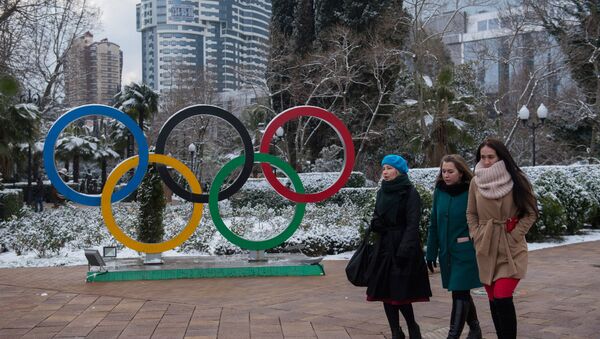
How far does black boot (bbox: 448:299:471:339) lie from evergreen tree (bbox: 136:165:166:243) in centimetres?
629

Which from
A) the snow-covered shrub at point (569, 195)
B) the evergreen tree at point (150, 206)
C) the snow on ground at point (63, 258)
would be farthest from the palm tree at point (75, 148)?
the snow-covered shrub at point (569, 195)

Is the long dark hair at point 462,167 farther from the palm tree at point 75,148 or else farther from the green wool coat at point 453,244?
the palm tree at point 75,148

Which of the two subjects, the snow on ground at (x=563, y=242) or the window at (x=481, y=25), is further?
the window at (x=481, y=25)

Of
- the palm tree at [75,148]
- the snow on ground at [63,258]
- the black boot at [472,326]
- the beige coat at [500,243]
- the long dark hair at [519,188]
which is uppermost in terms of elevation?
the palm tree at [75,148]

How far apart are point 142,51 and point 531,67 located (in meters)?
68.7

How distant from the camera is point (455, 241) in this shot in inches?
191

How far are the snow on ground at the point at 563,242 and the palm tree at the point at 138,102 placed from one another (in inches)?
842

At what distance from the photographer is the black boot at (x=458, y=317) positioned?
477 cm

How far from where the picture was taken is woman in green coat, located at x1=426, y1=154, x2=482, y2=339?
4777mm

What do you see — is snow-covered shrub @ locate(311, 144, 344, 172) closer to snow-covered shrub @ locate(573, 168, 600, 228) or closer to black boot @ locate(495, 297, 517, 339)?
snow-covered shrub @ locate(573, 168, 600, 228)

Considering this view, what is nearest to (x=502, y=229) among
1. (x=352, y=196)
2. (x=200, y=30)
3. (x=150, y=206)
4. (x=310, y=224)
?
(x=150, y=206)

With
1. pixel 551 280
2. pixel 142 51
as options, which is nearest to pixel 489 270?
pixel 551 280

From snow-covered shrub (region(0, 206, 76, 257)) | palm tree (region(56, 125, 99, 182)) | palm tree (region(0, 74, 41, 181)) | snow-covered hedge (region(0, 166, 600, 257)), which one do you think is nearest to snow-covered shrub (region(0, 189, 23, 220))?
snow-covered hedge (region(0, 166, 600, 257))

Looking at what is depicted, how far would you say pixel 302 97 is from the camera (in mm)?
26953
